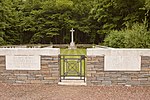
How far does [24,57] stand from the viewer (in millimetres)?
6324

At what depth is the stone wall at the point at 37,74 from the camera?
630cm

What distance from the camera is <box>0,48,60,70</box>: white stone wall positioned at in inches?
247

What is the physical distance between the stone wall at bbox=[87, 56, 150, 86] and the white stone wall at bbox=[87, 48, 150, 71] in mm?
111

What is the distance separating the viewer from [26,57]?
6324mm

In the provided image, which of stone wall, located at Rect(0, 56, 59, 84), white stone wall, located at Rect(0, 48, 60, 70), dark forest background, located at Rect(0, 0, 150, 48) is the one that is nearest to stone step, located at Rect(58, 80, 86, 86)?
stone wall, located at Rect(0, 56, 59, 84)

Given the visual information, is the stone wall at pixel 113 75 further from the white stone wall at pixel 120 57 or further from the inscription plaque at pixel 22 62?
the inscription plaque at pixel 22 62

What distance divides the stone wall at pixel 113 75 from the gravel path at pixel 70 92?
8.0 inches

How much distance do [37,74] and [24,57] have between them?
2.00 ft

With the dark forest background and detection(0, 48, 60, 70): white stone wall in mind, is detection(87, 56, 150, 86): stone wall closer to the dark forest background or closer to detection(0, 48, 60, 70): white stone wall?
detection(0, 48, 60, 70): white stone wall

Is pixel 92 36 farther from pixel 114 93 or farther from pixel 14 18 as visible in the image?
pixel 114 93

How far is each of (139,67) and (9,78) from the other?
146 inches

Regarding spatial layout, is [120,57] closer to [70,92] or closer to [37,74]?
[70,92]

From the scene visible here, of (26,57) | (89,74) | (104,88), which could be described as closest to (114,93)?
(104,88)

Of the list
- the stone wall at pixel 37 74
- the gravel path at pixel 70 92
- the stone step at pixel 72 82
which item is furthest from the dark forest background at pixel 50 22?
the gravel path at pixel 70 92
